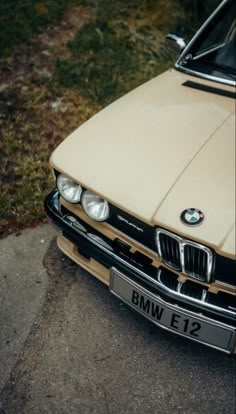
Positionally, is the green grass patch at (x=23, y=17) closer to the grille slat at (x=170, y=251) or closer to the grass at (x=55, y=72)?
the grass at (x=55, y=72)

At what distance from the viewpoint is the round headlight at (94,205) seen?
2.28m

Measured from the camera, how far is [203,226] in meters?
1.93

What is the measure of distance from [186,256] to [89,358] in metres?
0.90

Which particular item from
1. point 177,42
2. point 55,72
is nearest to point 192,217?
point 177,42

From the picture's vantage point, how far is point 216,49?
2.93m

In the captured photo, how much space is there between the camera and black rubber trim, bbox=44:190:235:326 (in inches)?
78.2

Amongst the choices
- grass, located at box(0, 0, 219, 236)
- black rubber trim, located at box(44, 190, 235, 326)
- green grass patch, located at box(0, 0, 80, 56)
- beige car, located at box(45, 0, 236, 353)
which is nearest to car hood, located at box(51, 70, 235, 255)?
beige car, located at box(45, 0, 236, 353)

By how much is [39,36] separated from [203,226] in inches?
164

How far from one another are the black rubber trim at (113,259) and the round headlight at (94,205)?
4.8 inches

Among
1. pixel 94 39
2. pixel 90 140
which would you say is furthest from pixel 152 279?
pixel 94 39

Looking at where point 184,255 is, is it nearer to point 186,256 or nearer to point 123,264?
point 186,256

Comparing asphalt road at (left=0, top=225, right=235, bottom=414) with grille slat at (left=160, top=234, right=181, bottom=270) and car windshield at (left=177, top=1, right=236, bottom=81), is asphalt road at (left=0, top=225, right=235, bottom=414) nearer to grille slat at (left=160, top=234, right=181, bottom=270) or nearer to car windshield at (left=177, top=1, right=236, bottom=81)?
grille slat at (left=160, top=234, right=181, bottom=270)

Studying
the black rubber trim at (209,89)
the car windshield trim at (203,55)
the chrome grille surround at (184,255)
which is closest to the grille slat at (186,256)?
the chrome grille surround at (184,255)

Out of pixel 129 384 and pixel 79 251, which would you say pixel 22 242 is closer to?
pixel 79 251
